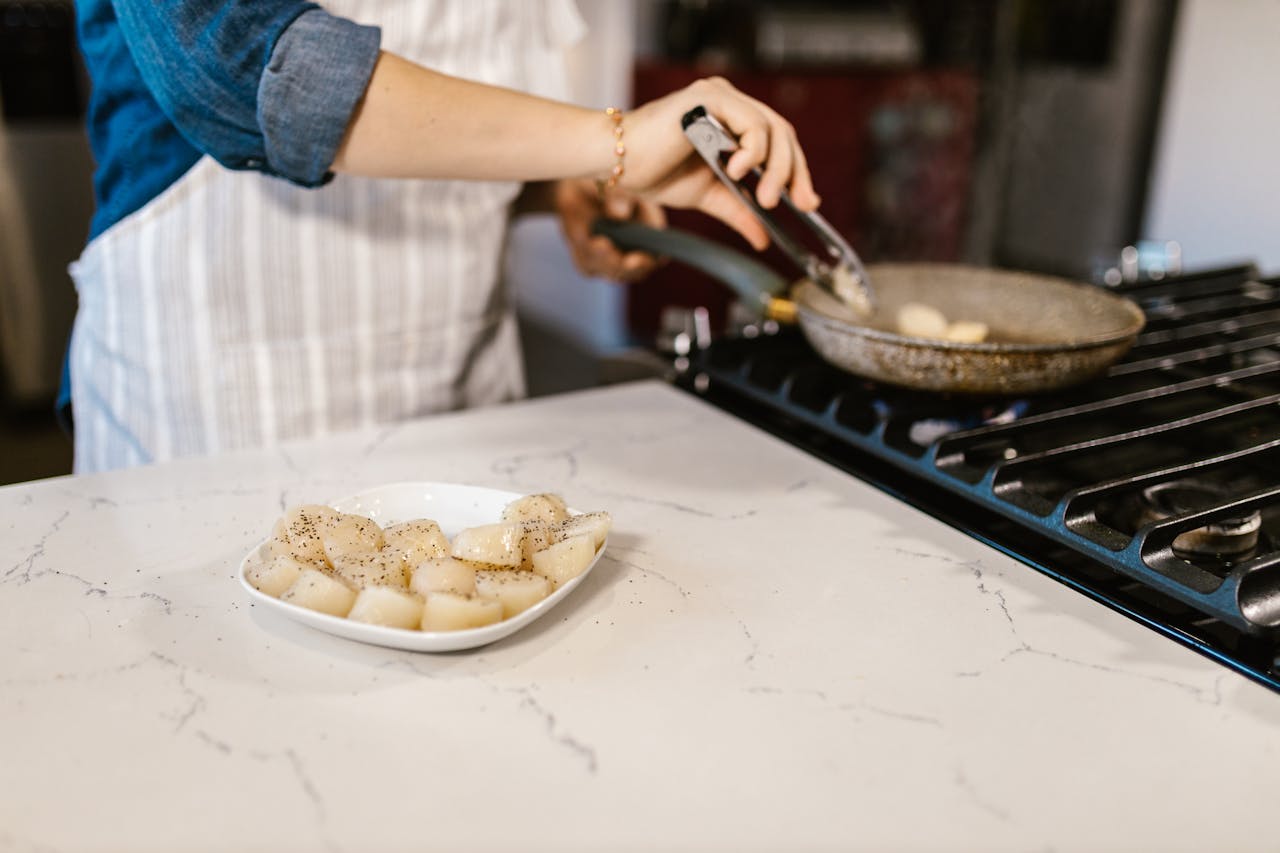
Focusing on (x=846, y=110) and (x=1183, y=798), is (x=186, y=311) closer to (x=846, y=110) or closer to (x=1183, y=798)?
(x=1183, y=798)

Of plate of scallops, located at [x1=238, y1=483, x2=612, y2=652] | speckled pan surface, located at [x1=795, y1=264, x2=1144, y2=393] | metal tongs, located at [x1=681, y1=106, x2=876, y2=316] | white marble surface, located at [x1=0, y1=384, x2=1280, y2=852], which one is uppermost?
metal tongs, located at [x1=681, y1=106, x2=876, y2=316]

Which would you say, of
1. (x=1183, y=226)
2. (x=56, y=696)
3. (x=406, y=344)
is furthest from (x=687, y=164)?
(x=1183, y=226)

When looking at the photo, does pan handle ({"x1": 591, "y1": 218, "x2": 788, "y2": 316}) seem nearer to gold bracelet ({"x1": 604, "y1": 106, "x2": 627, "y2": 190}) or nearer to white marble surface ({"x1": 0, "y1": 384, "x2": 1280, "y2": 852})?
gold bracelet ({"x1": 604, "y1": 106, "x2": 627, "y2": 190})

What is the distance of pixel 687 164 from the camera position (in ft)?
3.35

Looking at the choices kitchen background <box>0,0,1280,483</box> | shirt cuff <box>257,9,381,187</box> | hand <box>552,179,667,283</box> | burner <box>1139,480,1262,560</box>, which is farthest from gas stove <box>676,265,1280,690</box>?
kitchen background <box>0,0,1280,483</box>

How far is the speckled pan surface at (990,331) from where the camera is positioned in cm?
90

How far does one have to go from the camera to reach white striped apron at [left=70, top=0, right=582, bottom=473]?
1.12 meters

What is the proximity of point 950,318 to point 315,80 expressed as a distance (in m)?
0.69

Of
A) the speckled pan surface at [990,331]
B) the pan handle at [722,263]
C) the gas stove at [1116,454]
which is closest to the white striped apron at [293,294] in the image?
the pan handle at [722,263]

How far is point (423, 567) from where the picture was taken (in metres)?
0.64

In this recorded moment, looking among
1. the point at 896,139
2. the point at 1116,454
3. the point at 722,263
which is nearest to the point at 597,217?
the point at 722,263

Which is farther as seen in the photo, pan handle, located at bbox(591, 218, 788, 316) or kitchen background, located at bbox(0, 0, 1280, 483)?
kitchen background, located at bbox(0, 0, 1280, 483)

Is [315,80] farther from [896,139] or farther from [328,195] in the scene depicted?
[896,139]

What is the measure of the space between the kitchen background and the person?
1.33m
